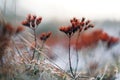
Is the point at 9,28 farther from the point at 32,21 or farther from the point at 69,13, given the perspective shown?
the point at 69,13

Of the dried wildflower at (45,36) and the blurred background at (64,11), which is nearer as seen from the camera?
the dried wildflower at (45,36)

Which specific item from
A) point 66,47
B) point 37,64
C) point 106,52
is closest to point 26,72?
point 37,64

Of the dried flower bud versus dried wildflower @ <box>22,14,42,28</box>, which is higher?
dried wildflower @ <box>22,14,42,28</box>

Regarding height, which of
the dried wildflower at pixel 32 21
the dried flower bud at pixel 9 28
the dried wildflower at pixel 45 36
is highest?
the dried wildflower at pixel 32 21

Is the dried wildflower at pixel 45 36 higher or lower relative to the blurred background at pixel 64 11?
lower

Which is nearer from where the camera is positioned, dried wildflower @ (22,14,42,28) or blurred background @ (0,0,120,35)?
dried wildflower @ (22,14,42,28)

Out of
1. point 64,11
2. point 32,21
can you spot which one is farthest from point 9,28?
point 64,11

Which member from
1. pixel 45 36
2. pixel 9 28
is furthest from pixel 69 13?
pixel 9 28

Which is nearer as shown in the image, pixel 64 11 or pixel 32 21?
pixel 32 21

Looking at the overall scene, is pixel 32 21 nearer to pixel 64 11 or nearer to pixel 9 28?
pixel 9 28

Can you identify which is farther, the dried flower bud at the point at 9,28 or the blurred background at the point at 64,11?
the blurred background at the point at 64,11

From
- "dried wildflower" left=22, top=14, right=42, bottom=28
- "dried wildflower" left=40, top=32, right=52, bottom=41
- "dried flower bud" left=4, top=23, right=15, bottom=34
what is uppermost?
"dried wildflower" left=22, top=14, right=42, bottom=28
